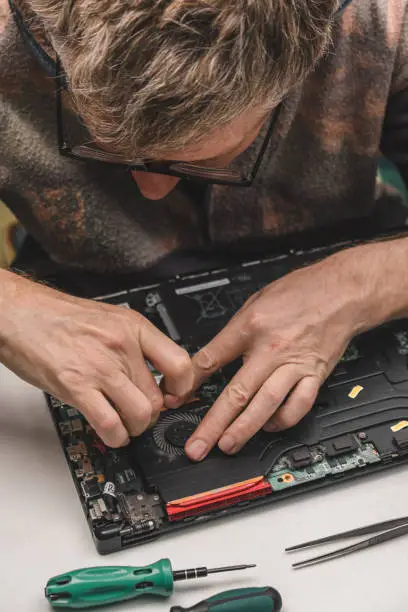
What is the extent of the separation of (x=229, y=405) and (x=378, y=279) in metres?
0.43

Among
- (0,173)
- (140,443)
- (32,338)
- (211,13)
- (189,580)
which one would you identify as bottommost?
(189,580)

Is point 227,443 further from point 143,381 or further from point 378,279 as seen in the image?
point 378,279

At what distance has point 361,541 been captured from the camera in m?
1.17

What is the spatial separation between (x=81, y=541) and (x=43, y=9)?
78cm

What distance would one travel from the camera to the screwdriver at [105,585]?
Result: 3.48ft

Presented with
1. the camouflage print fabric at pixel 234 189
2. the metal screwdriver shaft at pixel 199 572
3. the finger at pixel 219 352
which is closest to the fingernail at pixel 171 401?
the finger at pixel 219 352

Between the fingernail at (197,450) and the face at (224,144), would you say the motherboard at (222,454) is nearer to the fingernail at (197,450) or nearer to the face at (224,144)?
the fingernail at (197,450)

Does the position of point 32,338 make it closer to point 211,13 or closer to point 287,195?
point 211,13

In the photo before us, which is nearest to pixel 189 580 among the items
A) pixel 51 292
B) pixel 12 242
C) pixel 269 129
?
pixel 51 292

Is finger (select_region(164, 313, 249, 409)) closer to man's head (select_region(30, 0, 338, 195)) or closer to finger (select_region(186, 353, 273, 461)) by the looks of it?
finger (select_region(186, 353, 273, 461))

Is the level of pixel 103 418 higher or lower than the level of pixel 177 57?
lower

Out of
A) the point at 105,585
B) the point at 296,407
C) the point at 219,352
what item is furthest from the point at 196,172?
the point at 105,585

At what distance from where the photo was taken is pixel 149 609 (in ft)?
3.57

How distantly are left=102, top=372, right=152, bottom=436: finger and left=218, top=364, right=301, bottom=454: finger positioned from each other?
14cm
